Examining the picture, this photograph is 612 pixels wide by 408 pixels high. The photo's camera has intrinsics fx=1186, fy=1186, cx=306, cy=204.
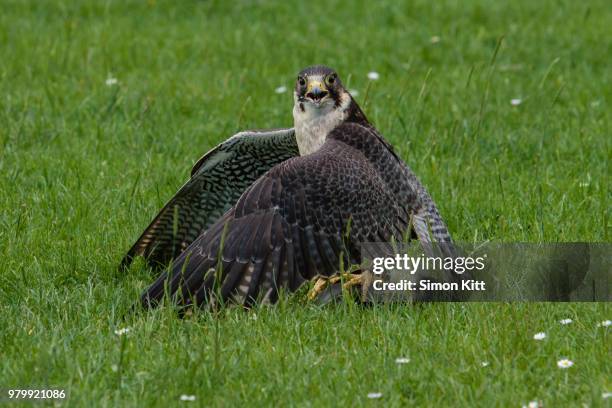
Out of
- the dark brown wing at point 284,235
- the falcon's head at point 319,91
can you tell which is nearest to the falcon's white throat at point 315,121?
the falcon's head at point 319,91

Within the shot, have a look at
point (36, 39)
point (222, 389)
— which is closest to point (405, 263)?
point (222, 389)

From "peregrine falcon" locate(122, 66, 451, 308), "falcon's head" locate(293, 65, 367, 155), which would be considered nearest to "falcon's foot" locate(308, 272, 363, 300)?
"peregrine falcon" locate(122, 66, 451, 308)

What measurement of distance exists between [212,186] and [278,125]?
189 cm

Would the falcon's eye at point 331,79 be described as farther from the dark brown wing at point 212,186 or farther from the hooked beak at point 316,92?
the dark brown wing at point 212,186

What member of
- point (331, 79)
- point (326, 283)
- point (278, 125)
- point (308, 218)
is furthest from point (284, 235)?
point (278, 125)

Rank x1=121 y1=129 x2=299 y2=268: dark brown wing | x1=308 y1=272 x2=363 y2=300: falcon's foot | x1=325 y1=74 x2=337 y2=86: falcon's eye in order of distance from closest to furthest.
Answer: x1=308 y1=272 x2=363 y2=300: falcon's foot < x1=325 y1=74 x2=337 y2=86: falcon's eye < x1=121 y1=129 x2=299 y2=268: dark brown wing

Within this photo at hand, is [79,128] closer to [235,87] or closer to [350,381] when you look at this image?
[235,87]

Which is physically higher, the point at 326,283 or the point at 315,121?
the point at 315,121

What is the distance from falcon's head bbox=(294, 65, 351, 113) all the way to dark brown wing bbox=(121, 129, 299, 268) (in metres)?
0.27

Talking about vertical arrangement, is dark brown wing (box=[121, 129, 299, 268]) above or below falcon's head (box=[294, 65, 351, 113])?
below

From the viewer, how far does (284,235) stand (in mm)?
5441

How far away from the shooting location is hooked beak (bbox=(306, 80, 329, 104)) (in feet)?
20.5

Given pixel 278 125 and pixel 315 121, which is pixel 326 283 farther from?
pixel 278 125

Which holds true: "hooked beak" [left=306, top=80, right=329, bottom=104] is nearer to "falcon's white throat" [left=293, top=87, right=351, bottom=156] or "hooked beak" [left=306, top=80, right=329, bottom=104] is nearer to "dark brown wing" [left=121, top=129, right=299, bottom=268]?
"falcon's white throat" [left=293, top=87, right=351, bottom=156]
